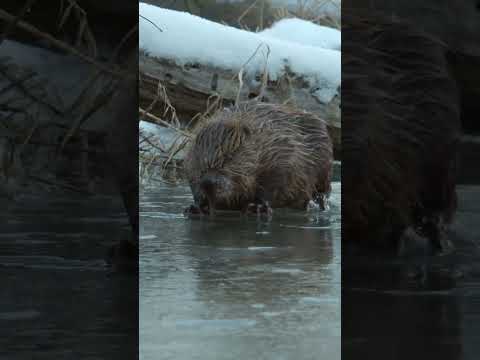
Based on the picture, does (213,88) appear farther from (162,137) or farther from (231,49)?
(162,137)

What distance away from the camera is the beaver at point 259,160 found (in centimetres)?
205

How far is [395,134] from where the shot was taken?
120 centimetres

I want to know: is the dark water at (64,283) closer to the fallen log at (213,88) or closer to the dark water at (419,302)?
the dark water at (419,302)

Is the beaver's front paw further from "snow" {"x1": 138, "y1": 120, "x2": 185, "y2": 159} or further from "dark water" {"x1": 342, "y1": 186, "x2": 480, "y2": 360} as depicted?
"snow" {"x1": 138, "y1": 120, "x2": 185, "y2": 159}

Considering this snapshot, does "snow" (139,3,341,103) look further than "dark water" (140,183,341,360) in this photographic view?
Yes

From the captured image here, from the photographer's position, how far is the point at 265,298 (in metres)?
1.26

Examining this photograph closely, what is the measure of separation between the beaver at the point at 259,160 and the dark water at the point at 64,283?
683mm

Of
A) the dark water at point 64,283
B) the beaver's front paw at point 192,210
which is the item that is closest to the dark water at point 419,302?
the dark water at point 64,283

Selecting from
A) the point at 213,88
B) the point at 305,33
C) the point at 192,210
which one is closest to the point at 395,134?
the point at 192,210

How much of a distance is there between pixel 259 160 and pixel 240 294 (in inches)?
40.1

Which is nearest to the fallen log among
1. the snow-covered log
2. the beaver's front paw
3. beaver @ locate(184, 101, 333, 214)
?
the snow-covered log

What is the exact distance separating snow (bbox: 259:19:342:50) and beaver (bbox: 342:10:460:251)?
1.45 m

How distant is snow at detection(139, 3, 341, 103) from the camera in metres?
2.37

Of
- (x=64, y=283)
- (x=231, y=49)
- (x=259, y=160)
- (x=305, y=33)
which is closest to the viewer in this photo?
(x=64, y=283)
